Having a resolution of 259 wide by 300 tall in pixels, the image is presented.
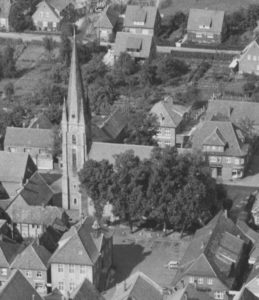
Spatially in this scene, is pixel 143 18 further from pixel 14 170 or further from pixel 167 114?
pixel 14 170

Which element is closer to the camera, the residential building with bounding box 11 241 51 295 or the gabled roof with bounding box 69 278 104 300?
the gabled roof with bounding box 69 278 104 300

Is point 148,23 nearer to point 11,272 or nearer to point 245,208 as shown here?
point 245,208

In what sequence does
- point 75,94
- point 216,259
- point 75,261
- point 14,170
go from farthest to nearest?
point 14,170, point 75,94, point 216,259, point 75,261

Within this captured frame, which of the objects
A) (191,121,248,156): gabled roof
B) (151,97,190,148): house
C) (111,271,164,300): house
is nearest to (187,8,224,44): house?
(151,97,190,148): house

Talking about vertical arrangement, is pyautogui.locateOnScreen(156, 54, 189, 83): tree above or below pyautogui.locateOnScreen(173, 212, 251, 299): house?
above

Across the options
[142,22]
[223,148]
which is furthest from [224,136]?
[142,22]

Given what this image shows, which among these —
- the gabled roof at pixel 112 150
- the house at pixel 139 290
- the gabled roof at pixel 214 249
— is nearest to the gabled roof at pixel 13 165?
the gabled roof at pixel 112 150

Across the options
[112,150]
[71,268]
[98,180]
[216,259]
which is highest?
[112,150]

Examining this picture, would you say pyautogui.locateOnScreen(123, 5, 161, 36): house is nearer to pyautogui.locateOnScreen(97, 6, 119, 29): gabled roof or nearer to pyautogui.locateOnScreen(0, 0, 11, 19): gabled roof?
pyautogui.locateOnScreen(97, 6, 119, 29): gabled roof

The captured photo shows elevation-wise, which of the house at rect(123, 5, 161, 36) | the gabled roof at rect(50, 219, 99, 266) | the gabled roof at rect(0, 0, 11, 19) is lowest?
the gabled roof at rect(50, 219, 99, 266)
